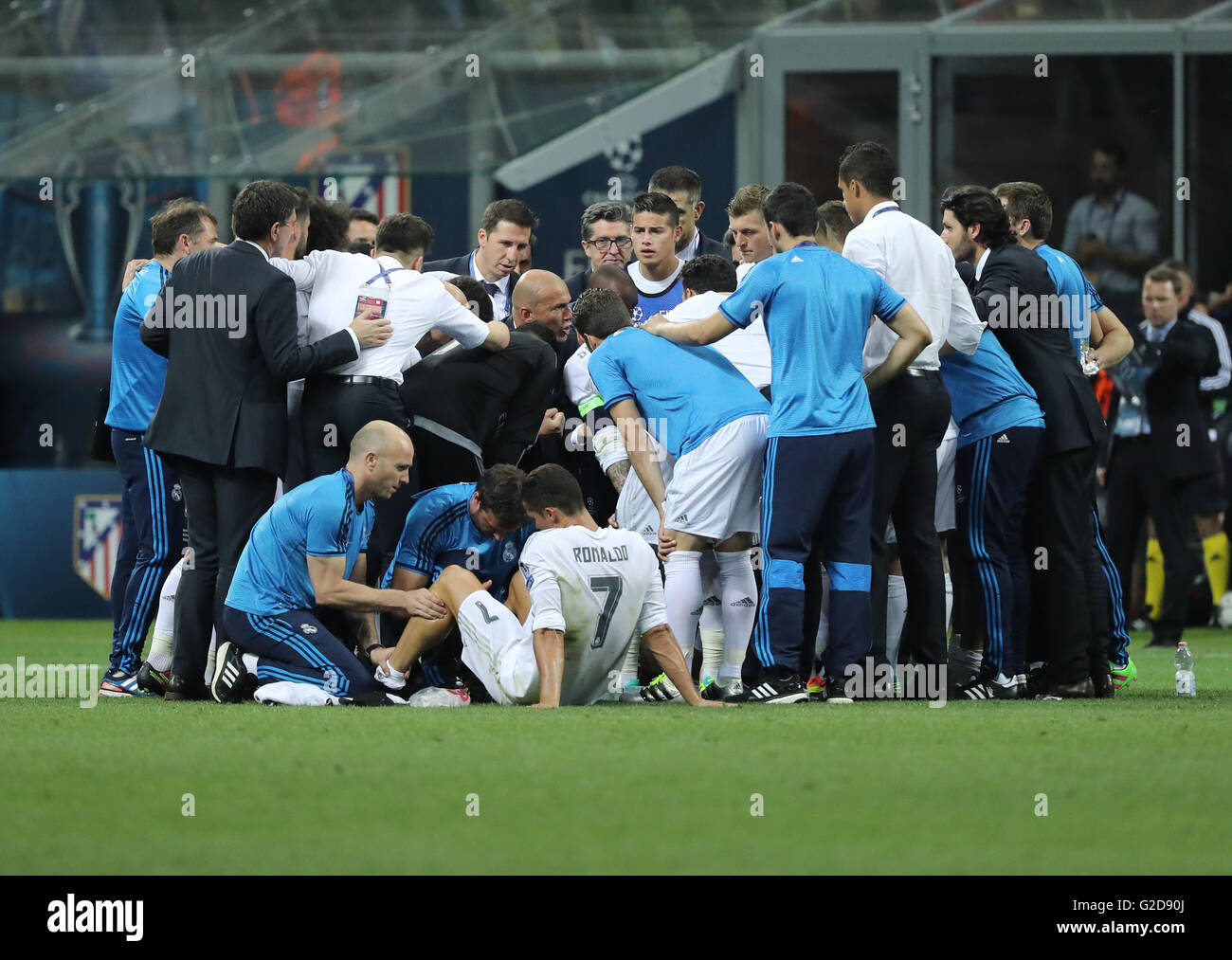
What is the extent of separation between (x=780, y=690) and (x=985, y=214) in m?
2.12

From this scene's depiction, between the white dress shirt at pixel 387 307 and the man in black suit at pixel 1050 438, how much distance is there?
204 cm

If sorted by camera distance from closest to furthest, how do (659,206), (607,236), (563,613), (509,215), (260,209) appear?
(563,613) → (260,209) → (659,206) → (509,215) → (607,236)

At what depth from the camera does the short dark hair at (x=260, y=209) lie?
7531 mm

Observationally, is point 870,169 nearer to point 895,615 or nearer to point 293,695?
point 895,615

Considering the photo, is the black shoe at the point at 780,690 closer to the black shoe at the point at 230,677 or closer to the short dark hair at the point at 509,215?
the black shoe at the point at 230,677

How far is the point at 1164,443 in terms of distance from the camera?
1145 cm

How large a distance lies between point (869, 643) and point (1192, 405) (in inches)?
202

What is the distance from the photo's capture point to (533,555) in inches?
269

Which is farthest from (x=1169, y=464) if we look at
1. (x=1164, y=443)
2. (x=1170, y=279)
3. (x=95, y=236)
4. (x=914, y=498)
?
(x=95, y=236)

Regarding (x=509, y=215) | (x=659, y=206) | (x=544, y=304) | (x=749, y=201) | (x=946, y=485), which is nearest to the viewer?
(x=946, y=485)

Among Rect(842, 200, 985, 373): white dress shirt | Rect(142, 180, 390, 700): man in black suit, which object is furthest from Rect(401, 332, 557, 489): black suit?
Rect(842, 200, 985, 373): white dress shirt
